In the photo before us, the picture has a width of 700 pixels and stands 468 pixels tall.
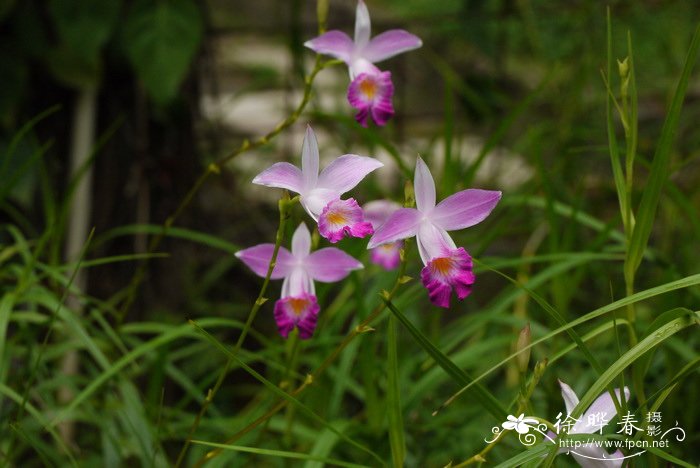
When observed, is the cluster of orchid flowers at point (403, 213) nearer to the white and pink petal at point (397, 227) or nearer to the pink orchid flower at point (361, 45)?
the white and pink petal at point (397, 227)

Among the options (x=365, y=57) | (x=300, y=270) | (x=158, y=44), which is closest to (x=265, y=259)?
(x=300, y=270)

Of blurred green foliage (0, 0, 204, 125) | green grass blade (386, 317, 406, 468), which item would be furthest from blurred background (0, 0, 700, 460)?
green grass blade (386, 317, 406, 468)

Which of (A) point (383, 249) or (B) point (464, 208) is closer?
(B) point (464, 208)

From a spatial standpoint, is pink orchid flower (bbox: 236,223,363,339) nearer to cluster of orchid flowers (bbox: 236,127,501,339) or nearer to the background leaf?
cluster of orchid flowers (bbox: 236,127,501,339)

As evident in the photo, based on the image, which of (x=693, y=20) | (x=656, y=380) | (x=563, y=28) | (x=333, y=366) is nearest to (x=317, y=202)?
(x=333, y=366)

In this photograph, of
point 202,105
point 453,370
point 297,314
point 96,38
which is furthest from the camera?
point 202,105

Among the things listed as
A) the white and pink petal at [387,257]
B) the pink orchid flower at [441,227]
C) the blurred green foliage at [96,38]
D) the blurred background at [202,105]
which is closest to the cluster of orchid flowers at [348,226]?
the pink orchid flower at [441,227]

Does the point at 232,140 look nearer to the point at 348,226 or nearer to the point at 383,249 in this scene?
the point at 383,249
